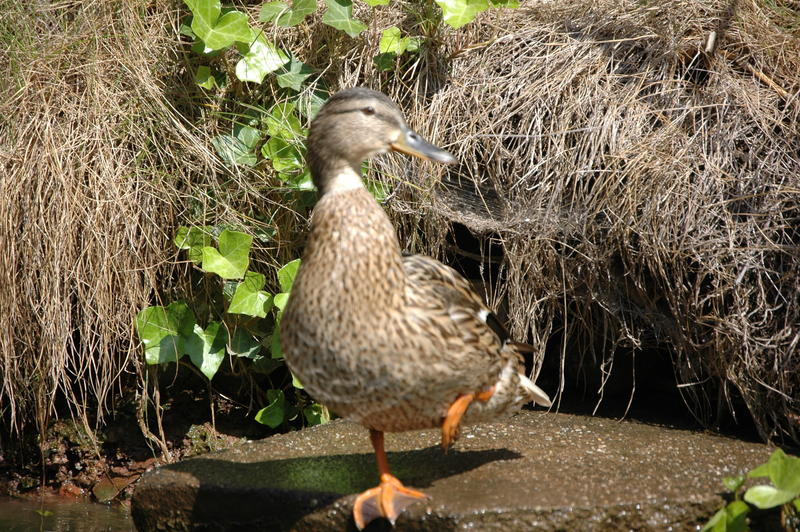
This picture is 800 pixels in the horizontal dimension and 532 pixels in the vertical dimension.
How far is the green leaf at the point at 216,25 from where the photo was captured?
152 inches

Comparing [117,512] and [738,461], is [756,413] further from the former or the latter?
[117,512]

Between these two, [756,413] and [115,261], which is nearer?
[756,413]

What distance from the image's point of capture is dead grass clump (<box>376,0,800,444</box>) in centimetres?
346

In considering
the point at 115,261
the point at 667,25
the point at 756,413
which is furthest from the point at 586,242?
the point at 115,261

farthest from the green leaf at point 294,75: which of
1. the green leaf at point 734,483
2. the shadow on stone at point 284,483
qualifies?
the green leaf at point 734,483

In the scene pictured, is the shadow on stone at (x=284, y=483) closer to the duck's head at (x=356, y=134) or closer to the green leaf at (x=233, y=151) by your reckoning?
the duck's head at (x=356, y=134)

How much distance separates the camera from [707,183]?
3.61m

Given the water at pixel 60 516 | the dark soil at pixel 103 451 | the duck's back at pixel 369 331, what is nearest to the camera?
the duck's back at pixel 369 331

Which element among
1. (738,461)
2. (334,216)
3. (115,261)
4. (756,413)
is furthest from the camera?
(115,261)

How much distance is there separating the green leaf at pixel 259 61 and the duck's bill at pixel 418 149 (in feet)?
4.58

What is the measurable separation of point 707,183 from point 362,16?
1.80 meters

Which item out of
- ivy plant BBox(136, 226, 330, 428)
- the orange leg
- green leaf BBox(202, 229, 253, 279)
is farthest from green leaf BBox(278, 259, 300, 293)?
the orange leg

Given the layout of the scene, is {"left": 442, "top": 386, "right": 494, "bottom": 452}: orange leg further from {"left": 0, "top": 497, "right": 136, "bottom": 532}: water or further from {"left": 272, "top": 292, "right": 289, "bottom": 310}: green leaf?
{"left": 0, "top": 497, "right": 136, "bottom": 532}: water

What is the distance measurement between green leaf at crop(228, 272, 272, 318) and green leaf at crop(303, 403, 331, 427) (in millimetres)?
490
